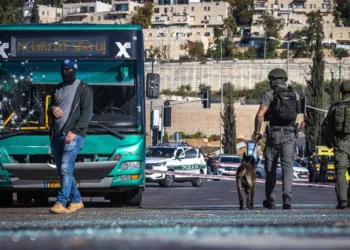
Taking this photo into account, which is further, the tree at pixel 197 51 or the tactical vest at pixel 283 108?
the tree at pixel 197 51

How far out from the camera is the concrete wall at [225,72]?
145m

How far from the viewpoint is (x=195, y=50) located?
17938 centimetres

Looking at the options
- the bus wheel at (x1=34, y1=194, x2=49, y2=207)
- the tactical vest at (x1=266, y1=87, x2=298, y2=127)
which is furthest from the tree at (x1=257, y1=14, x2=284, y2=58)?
the tactical vest at (x1=266, y1=87, x2=298, y2=127)

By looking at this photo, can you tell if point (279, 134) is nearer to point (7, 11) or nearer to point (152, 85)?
point (152, 85)

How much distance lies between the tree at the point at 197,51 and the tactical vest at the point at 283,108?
161m

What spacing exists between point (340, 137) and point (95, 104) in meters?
3.92

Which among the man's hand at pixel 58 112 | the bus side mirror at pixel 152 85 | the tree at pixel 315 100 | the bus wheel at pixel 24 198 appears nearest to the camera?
the man's hand at pixel 58 112

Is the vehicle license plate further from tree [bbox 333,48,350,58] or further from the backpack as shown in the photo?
tree [bbox 333,48,350,58]

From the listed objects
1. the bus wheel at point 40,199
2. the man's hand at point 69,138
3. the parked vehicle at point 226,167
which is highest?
the man's hand at point 69,138

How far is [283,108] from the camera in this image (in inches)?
477

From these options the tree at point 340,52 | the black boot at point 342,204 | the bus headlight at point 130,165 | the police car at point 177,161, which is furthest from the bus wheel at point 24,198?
the tree at point 340,52

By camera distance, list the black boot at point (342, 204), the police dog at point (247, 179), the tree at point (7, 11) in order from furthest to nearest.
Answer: the tree at point (7, 11)
the police dog at point (247, 179)
the black boot at point (342, 204)

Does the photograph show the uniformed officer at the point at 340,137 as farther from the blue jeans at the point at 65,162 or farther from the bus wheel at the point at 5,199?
the bus wheel at the point at 5,199

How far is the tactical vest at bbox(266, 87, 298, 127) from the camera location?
12117 mm
